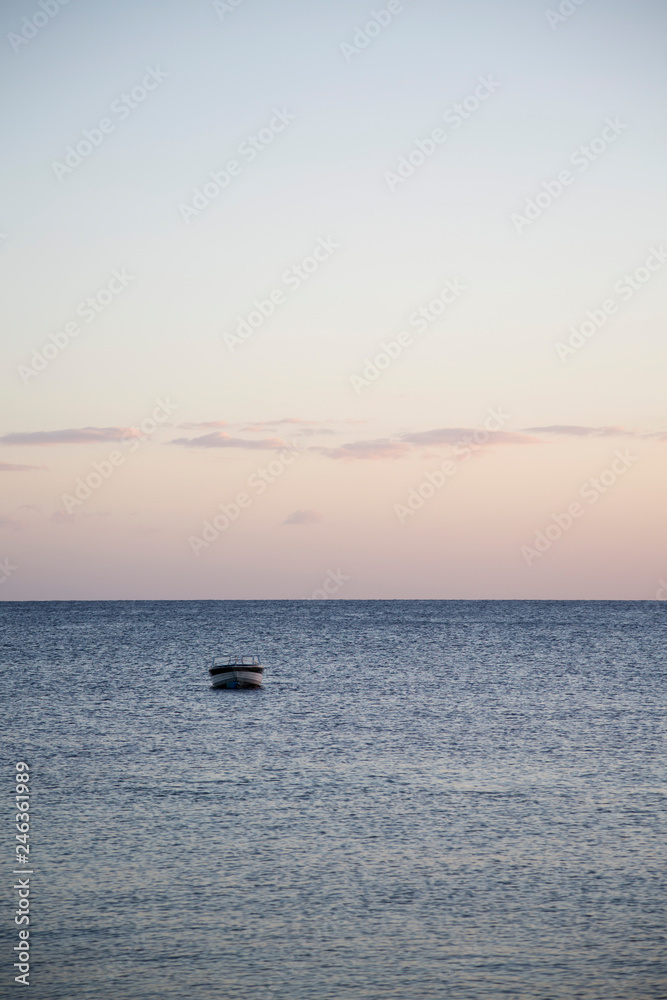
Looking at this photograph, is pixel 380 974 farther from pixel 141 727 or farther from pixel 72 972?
pixel 141 727

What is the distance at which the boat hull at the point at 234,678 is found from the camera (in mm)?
65000

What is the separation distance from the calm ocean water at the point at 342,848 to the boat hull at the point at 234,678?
21.7 feet

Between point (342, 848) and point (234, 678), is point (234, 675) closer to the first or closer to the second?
point (234, 678)

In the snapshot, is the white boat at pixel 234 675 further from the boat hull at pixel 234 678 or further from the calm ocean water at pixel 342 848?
the calm ocean water at pixel 342 848

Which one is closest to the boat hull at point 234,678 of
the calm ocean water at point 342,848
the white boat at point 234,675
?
the white boat at point 234,675

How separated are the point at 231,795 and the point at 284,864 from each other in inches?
293

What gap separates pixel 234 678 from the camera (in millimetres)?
64938

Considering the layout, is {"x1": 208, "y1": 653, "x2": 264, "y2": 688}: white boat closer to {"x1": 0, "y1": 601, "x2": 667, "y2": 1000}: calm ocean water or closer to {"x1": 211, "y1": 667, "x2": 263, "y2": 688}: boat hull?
{"x1": 211, "y1": 667, "x2": 263, "y2": 688}: boat hull

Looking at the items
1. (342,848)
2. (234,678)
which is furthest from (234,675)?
(342,848)

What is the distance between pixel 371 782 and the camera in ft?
112

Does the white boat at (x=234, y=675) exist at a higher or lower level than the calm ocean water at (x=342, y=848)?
higher

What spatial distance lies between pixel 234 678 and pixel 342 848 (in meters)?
39.3

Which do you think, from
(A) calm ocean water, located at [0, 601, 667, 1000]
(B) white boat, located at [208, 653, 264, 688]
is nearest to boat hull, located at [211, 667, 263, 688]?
(B) white boat, located at [208, 653, 264, 688]

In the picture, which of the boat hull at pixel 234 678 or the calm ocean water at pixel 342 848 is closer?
the calm ocean water at pixel 342 848
